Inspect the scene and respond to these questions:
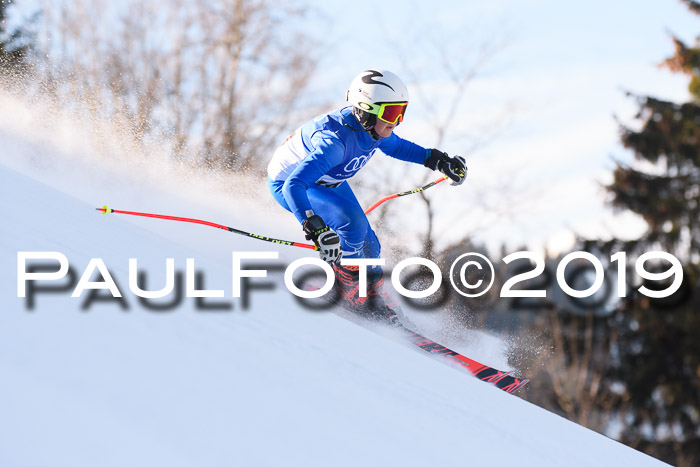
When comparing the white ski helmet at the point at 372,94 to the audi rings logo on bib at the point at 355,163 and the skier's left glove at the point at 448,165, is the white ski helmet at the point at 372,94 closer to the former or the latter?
the audi rings logo on bib at the point at 355,163

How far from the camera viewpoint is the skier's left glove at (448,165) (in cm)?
557

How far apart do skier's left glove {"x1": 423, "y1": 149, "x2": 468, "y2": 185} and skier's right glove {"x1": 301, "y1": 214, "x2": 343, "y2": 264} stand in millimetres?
1424

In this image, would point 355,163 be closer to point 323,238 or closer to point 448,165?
point 323,238

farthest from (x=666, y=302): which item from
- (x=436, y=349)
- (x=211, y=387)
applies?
(x=211, y=387)

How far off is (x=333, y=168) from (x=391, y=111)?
58 centimetres

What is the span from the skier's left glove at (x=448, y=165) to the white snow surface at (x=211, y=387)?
1565mm

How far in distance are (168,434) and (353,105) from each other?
2.96 m

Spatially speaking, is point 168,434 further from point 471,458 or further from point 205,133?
point 205,133

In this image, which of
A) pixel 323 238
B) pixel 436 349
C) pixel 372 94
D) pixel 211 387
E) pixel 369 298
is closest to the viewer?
pixel 211 387

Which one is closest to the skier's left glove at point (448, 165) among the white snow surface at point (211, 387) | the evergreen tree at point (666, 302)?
the white snow surface at point (211, 387)

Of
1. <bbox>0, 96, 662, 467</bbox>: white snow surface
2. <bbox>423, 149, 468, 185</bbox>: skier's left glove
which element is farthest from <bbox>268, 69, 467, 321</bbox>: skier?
<bbox>0, 96, 662, 467</bbox>: white snow surface

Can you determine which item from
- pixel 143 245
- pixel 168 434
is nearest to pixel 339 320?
pixel 143 245

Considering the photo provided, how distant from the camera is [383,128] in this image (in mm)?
4879

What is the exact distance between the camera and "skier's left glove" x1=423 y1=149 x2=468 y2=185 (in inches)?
219
